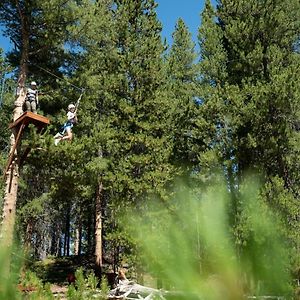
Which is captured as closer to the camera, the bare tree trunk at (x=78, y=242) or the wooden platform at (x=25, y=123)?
the wooden platform at (x=25, y=123)

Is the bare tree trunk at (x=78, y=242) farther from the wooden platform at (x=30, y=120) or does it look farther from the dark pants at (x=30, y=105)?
the dark pants at (x=30, y=105)

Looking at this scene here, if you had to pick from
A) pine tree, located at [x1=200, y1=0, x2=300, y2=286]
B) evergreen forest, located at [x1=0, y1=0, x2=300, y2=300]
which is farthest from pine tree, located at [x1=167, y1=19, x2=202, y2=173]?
pine tree, located at [x1=200, y1=0, x2=300, y2=286]

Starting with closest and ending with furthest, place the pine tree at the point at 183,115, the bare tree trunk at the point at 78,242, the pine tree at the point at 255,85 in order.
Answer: the pine tree at the point at 255,85, the pine tree at the point at 183,115, the bare tree trunk at the point at 78,242

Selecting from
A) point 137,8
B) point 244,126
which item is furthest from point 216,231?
point 137,8

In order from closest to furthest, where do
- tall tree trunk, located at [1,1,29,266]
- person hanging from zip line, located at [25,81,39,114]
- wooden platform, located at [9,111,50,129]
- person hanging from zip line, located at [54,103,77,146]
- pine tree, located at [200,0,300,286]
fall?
wooden platform, located at [9,111,50,129]
tall tree trunk, located at [1,1,29,266]
person hanging from zip line, located at [25,81,39,114]
person hanging from zip line, located at [54,103,77,146]
pine tree, located at [200,0,300,286]

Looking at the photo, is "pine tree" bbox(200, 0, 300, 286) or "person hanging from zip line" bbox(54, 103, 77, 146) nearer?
"person hanging from zip line" bbox(54, 103, 77, 146)

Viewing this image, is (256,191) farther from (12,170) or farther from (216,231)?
(12,170)

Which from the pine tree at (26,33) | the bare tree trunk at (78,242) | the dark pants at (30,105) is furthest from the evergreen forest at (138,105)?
the bare tree trunk at (78,242)

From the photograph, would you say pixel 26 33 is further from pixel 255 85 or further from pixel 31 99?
pixel 255 85

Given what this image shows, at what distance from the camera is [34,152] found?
11.6 metres

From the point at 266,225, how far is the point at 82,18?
11685 mm

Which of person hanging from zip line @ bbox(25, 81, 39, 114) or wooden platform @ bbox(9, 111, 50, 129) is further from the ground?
person hanging from zip line @ bbox(25, 81, 39, 114)

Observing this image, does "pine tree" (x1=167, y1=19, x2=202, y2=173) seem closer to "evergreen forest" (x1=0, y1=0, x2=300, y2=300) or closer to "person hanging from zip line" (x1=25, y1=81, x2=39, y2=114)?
"evergreen forest" (x1=0, y1=0, x2=300, y2=300)

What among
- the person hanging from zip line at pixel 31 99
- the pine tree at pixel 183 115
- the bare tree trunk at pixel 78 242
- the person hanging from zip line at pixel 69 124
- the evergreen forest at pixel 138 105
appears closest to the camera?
the person hanging from zip line at pixel 31 99
